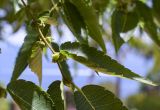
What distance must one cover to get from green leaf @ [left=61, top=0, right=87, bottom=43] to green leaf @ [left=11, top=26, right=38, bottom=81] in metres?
0.06

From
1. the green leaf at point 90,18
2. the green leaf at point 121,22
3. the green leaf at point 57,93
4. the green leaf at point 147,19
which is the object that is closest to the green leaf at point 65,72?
the green leaf at point 57,93

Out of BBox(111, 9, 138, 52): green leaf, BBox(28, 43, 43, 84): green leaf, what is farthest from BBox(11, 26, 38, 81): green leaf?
BBox(111, 9, 138, 52): green leaf

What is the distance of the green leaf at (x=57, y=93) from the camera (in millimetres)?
637

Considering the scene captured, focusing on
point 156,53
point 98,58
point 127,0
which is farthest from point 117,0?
point 156,53

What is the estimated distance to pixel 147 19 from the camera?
1086 mm

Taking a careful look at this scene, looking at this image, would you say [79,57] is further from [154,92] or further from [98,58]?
[154,92]

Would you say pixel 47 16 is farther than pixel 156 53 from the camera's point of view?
No

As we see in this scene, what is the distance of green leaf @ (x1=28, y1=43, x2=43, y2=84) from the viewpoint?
700mm

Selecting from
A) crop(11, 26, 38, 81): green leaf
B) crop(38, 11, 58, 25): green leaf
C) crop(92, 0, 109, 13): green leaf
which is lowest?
crop(92, 0, 109, 13): green leaf

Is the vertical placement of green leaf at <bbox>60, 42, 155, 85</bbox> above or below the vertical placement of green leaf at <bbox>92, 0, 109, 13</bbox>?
above

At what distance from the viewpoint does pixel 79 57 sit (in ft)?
2.13

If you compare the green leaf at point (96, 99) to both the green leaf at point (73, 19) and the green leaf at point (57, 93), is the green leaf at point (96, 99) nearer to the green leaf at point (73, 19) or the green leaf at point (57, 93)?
the green leaf at point (57, 93)

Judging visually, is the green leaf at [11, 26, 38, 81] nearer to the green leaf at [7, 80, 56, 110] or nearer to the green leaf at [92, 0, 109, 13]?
the green leaf at [7, 80, 56, 110]

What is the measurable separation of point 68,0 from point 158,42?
36 cm
